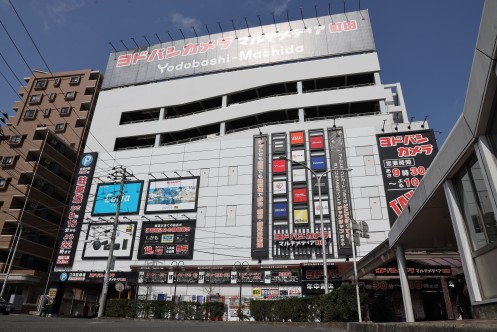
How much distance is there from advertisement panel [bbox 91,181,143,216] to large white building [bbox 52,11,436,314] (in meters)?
0.15

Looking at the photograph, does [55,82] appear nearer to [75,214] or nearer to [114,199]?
[75,214]

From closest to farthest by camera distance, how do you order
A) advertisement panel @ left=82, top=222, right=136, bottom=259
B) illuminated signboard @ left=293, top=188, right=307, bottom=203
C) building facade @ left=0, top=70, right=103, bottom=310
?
illuminated signboard @ left=293, top=188, right=307, bottom=203 < advertisement panel @ left=82, top=222, right=136, bottom=259 < building facade @ left=0, top=70, right=103, bottom=310

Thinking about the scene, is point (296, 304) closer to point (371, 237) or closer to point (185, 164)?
point (371, 237)

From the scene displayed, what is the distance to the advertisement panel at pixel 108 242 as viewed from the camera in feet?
131

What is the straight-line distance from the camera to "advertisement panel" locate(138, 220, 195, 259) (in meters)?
38.5

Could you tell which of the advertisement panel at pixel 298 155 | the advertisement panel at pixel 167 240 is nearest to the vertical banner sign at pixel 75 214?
the advertisement panel at pixel 167 240

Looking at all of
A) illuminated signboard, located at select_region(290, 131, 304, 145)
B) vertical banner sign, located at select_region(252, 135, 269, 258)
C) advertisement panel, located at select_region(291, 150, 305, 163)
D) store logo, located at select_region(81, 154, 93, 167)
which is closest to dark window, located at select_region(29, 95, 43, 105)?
store logo, located at select_region(81, 154, 93, 167)

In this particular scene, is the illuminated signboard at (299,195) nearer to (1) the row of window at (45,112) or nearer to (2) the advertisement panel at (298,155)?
(2) the advertisement panel at (298,155)

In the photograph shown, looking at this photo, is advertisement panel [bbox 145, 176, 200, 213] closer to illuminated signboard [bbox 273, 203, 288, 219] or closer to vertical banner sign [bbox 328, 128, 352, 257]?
illuminated signboard [bbox 273, 203, 288, 219]

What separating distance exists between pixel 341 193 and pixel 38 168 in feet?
137

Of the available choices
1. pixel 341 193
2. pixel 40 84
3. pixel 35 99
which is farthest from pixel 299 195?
pixel 40 84

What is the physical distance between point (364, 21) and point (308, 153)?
23.2 metres

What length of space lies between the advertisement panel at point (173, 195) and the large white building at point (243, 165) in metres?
0.15

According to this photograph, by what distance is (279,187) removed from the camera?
3916 cm
